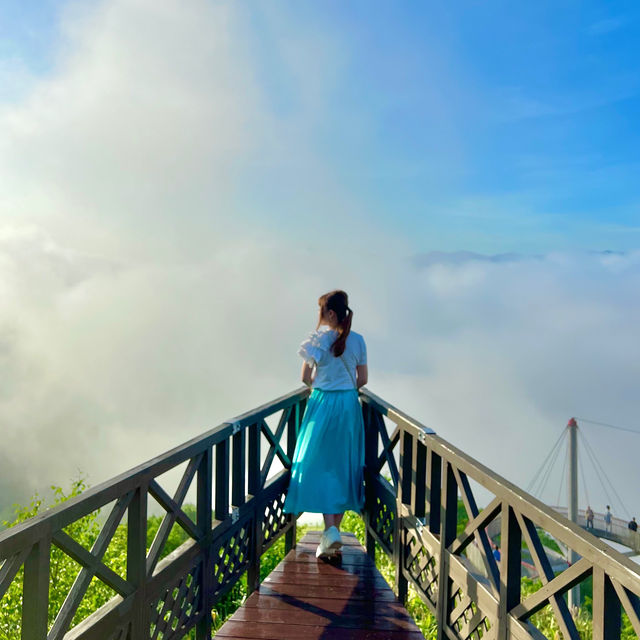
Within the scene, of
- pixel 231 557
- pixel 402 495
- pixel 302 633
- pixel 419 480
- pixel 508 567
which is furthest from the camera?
pixel 402 495

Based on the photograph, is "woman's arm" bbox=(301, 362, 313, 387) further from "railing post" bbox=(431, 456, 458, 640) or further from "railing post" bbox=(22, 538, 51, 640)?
"railing post" bbox=(22, 538, 51, 640)

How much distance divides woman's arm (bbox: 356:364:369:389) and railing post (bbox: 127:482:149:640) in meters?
2.77

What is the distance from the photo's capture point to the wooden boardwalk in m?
4.20

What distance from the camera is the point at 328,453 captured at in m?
5.50

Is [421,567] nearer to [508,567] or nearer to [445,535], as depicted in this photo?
[445,535]

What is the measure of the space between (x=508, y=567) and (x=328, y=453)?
261cm

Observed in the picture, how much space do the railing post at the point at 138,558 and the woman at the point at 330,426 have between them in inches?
98.3

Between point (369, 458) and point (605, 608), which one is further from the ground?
point (369, 458)

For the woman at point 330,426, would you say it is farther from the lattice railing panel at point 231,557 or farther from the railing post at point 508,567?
the railing post at point 508,567

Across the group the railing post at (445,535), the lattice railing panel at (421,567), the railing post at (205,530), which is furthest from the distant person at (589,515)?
the railing post at (205,530)

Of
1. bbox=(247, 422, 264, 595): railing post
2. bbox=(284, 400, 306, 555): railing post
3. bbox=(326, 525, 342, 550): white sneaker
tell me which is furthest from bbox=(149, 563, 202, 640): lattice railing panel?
bbox=(284, 400, 306, 555): railing post

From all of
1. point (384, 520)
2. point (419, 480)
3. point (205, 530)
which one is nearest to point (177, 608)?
point (205, 530)

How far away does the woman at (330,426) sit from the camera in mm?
5391

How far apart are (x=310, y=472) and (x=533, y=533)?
2.92 m
